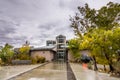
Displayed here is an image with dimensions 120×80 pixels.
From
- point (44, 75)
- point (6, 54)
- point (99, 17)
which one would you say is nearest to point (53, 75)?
point (44, 75)

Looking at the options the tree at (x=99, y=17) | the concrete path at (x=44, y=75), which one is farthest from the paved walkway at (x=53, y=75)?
the tree at (x=99, y=17)

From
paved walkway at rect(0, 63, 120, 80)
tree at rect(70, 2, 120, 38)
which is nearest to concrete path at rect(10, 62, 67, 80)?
paved walkway at rect(0, 63, 120, 80)

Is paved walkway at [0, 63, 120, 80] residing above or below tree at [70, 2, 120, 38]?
below

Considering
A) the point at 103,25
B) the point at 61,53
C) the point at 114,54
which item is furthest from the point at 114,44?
the point at 61,53

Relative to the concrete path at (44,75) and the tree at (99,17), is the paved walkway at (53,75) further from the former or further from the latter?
the tree at (99,17)

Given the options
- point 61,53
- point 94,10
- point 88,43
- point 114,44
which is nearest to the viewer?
point 114,44

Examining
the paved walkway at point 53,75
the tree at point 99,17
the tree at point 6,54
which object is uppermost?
the tree at point 99,17

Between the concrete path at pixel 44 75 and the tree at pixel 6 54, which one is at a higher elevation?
the tree at pixel 6 54

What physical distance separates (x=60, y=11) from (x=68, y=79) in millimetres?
10767

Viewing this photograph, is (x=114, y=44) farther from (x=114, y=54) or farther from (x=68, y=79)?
(x=68, y=79)

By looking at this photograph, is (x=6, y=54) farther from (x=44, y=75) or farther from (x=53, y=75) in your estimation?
(x=53, y=75)

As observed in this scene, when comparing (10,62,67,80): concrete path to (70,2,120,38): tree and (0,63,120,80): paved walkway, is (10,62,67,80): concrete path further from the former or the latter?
(70,2,120,38): tree

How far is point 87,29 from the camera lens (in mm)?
21422

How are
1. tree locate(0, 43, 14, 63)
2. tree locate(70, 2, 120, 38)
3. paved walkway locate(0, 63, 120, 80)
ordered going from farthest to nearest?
tree locate(0, 43, 14, 63), tree locate(70, 2, 120, 38), paved walkway locate(0, 63, 120, 80)
